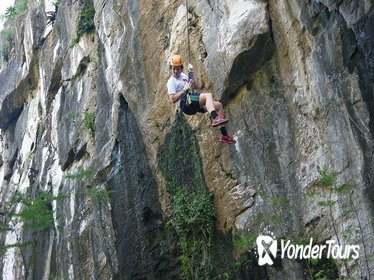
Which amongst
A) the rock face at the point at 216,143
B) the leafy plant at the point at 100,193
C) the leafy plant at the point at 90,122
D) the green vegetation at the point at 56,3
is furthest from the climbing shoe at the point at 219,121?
the green vegetation at the point at 56,3

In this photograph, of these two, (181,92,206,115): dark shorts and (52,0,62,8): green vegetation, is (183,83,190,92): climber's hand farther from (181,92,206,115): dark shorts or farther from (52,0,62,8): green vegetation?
(52,0,62,8): green vegetation

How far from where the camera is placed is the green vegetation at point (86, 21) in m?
15.5

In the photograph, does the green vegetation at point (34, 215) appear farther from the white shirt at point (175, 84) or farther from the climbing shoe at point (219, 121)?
the climbing shoe at point (219, 121)

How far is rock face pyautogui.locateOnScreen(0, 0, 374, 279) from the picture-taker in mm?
7949

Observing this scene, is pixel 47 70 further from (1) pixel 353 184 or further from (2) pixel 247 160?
(1) pixel 353 184

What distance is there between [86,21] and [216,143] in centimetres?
699

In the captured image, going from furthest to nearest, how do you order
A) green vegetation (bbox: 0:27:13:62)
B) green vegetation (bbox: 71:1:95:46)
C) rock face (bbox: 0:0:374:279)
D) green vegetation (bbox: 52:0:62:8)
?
green vegetation (bbox: 0:27:13:62)
green vegetation (bbox: 52:0:62:8)
green vegetation (bbox: 71:1:95:46)
rock face (bbox: 0:0:374:279)

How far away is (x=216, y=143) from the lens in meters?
10.4

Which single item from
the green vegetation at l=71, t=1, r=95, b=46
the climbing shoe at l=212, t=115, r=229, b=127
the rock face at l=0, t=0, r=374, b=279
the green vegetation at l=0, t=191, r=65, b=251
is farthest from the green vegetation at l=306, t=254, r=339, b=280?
the green vegetation at l=71, t=1, r=95, b=46

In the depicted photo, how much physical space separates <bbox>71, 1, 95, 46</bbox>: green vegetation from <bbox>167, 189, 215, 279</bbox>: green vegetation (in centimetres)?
692

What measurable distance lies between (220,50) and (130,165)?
3102 millimetres

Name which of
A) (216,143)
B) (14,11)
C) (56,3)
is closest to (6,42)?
(14,11)

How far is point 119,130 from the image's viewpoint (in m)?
12.1

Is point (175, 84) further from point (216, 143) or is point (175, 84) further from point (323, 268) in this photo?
point (323, 268)
